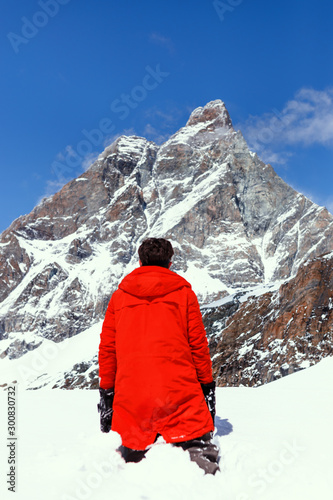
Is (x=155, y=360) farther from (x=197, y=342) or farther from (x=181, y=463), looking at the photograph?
(x=181, y=463)

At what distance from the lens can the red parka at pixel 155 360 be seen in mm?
3400

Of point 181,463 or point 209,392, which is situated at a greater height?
point 209,392

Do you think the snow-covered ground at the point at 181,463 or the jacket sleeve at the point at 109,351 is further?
the jacket sleeve at the point at 109,351

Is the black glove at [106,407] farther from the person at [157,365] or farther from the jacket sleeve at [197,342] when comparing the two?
the jacket sleeve at [197,342]

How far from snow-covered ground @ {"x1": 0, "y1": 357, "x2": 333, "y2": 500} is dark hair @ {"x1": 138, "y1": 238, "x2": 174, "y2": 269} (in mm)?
1658

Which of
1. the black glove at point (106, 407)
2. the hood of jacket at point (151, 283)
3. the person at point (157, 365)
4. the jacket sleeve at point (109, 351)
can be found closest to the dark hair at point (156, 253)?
the person at point (157, 365)

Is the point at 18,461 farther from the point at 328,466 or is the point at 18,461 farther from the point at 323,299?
the point at 323,299

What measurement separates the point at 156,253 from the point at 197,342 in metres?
0.96

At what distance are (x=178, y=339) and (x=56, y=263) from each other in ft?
657

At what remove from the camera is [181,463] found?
314 centimetres

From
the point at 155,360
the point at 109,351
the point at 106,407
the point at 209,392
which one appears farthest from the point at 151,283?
the point at 106,407

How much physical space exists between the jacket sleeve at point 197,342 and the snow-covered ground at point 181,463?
748mm

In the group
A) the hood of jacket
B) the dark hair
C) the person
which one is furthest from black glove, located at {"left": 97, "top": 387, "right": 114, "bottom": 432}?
the dark hair

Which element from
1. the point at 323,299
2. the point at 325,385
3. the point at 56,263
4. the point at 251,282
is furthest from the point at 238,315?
the point at 56,263
